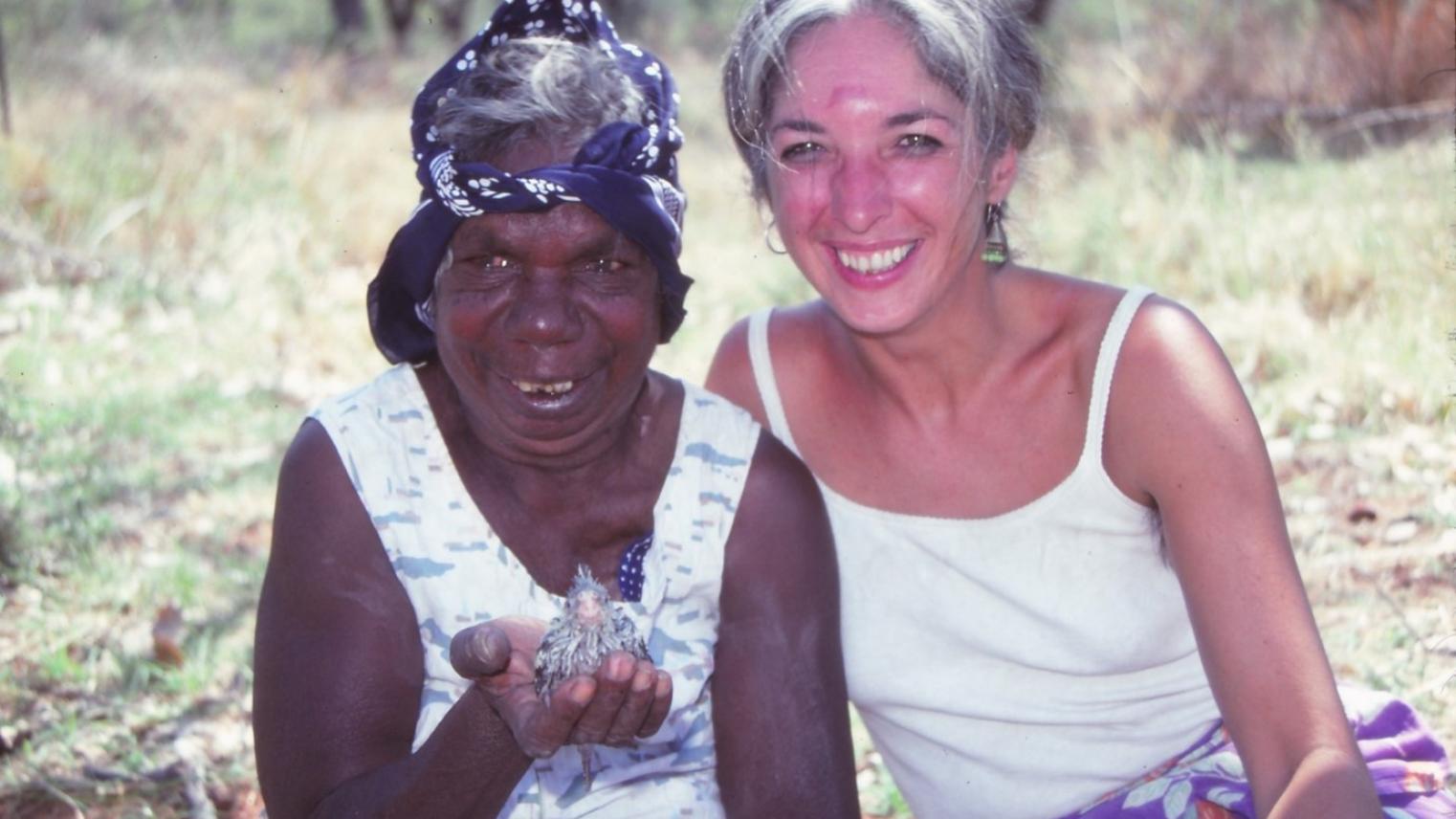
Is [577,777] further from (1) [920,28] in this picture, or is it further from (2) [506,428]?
(1) [920,28]

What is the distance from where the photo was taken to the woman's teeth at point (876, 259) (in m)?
2.36

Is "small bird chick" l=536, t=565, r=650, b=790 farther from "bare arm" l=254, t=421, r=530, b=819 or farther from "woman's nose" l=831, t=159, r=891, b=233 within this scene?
"woman's nose" l=831, t=159, r=891, b=233

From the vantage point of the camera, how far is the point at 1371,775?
7.28ft

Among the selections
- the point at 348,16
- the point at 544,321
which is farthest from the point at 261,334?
the point at 348,16

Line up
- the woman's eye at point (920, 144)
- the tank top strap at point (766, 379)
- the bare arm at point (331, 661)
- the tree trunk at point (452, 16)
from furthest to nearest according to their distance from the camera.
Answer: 1. the tree trunk at point (452, 16)
2. the tank top strap at point (766, 379)
3. the woman's eye at point (920, 144)
4. the bare arm at point (331, 661)

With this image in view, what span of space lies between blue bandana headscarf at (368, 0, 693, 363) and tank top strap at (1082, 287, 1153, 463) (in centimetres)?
64

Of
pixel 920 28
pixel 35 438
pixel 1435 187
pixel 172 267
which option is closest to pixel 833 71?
pixel 920 28

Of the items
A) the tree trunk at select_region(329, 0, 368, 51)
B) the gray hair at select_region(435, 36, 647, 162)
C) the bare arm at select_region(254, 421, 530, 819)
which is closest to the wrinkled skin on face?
the gray hair at select_region(435, 36, 647, 162)

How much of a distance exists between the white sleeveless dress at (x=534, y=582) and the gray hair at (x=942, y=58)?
0.56 meters

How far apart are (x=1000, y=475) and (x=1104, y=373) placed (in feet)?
0.83

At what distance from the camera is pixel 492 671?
181 cm

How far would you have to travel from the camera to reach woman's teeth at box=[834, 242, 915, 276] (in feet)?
7.75

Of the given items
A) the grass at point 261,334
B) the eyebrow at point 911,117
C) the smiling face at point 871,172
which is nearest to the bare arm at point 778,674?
the smiling face at point 871,172

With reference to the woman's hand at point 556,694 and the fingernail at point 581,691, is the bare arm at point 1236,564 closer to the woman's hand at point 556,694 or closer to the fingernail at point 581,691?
the woman's hand at point 556,694
